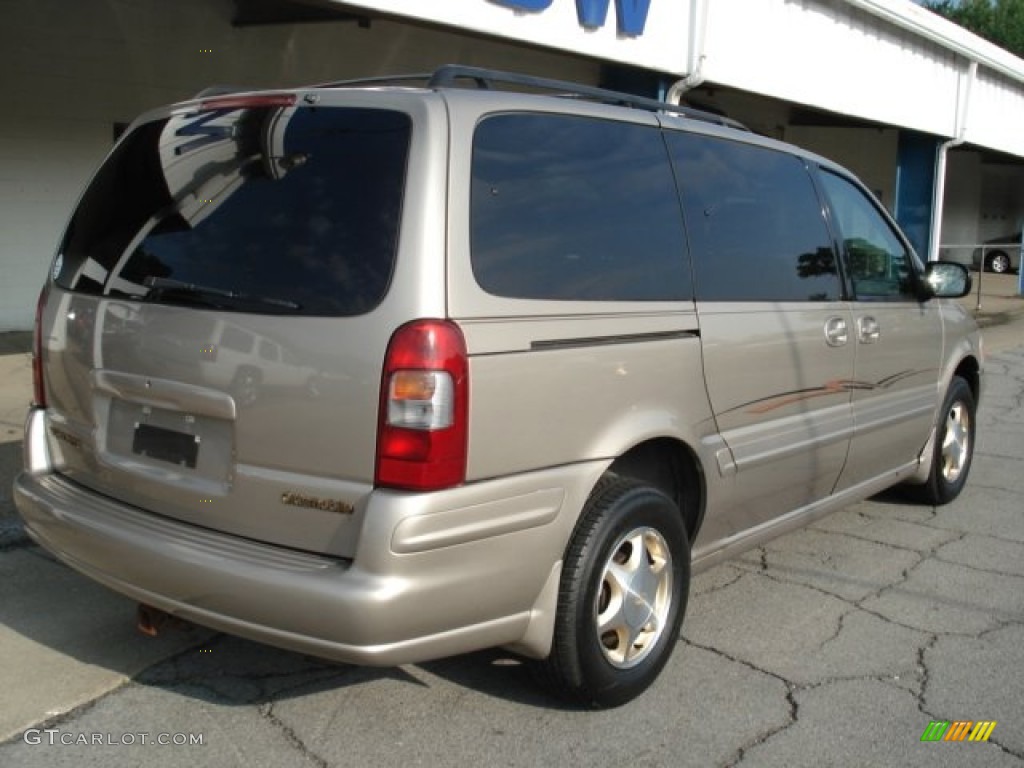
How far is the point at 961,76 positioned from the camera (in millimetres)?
16609

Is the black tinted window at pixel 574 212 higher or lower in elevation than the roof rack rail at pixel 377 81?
lower

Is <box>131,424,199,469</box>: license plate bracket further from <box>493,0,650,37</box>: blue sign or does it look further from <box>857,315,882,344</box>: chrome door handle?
<box>493,0,650,37</box>: blue sign

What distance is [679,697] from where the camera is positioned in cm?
355

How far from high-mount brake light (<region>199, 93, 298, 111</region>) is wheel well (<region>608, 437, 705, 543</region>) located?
63.5 inches

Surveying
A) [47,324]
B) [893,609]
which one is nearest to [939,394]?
[893,609]

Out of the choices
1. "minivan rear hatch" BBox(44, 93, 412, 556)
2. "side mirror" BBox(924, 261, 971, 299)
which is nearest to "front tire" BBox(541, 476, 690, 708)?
"minivan rear hatch" BBox(44, 93, 412, 556)

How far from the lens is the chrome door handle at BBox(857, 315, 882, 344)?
4.68m

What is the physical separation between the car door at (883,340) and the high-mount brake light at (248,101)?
264 cm

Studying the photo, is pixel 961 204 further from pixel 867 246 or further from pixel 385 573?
pixel 385 573

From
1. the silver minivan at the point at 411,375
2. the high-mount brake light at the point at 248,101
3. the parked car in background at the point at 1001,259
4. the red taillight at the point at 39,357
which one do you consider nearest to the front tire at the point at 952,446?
the silver minivan at the point at 411,375

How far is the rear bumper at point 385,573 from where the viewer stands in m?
2.71

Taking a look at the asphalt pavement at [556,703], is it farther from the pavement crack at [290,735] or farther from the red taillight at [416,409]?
the red taillight at [416,409]

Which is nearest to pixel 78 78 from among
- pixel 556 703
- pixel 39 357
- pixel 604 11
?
pixel 604 11

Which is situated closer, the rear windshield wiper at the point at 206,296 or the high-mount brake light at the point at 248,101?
the rear windshield wiper at the point at 206,296
